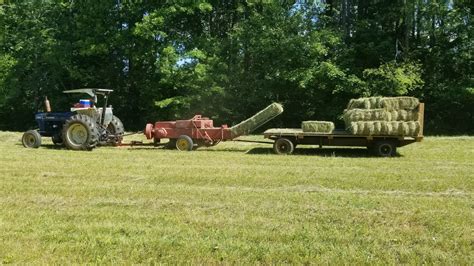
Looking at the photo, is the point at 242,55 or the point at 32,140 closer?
the point at 32,140

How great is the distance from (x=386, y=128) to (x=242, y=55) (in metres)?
14.1

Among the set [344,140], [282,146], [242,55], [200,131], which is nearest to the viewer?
[344,140]

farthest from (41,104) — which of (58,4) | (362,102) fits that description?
(362,102)

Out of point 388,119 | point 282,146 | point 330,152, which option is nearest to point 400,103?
point 388,119

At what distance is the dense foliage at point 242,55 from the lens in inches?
968

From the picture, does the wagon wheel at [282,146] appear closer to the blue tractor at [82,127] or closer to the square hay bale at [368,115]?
the square hay bale at [368,115]

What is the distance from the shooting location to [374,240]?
17.2 ft

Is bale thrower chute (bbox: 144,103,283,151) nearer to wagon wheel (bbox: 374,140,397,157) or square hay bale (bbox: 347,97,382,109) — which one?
square hay bale (bbox: 347,97,382,109)

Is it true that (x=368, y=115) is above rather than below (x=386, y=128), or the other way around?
above

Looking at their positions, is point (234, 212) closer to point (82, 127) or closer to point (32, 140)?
point (82, 127)

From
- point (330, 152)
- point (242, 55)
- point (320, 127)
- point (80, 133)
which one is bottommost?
point (330, 152)

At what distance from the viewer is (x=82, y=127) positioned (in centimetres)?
1465

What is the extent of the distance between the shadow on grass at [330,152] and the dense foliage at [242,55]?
8.68 m

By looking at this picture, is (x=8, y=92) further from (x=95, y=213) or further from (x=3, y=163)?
(x=95, y=213)
